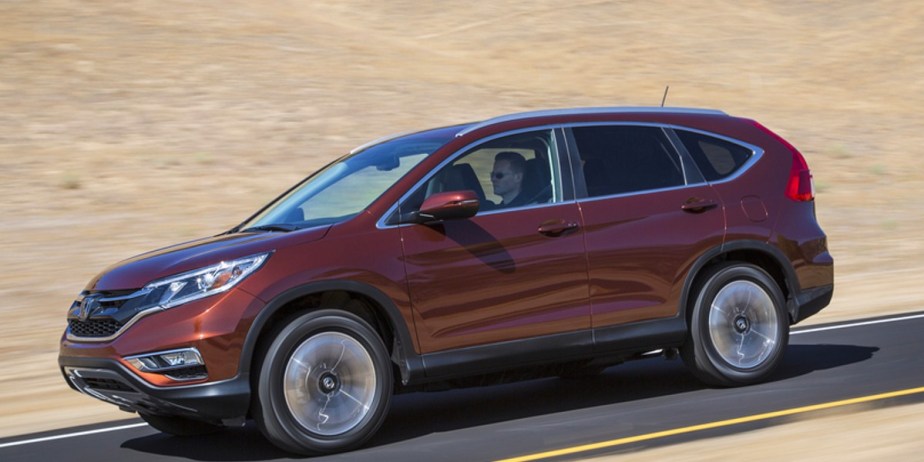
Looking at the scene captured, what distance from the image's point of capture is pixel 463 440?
7.62m

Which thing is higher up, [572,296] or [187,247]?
[187,247]

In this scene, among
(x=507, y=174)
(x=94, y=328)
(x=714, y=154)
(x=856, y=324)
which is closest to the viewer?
(x=94, y=328)

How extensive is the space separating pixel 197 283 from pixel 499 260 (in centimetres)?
170

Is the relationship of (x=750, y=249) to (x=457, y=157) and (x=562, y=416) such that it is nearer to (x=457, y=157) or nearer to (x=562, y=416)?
(x=562, y=416)

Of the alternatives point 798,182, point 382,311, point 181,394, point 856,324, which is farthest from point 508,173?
point 856,324

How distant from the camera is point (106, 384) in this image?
7277 mm

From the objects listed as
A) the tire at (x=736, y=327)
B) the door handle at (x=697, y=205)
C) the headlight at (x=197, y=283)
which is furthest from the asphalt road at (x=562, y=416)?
the door handle at (x=697, y=205)

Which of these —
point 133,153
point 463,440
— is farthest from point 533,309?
point 133,153

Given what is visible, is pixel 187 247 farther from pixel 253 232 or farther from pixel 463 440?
pixel 463 440

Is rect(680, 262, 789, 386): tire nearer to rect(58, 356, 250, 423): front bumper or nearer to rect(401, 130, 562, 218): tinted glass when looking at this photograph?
rect(401, 130, 562, 218): tinted glass

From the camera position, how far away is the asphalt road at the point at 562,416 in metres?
7.43

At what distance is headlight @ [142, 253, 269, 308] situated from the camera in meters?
7.03

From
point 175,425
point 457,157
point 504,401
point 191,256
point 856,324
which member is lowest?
point 856,324

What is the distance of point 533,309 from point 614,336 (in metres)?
0.61
